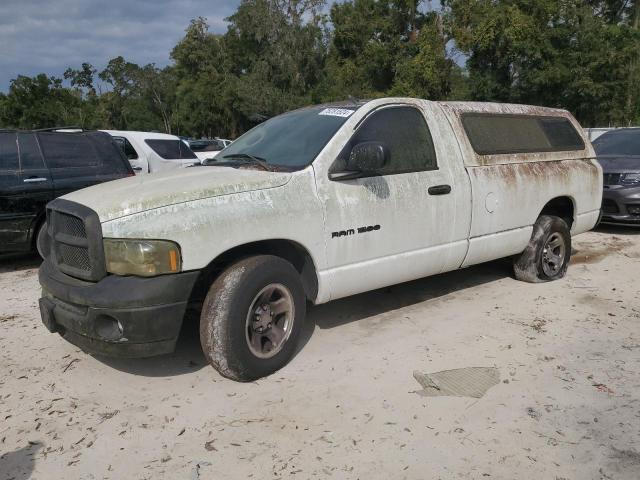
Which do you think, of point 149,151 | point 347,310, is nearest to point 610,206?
point 347,310

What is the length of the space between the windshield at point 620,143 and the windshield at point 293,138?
6949 mm

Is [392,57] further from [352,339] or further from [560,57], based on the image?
[352,339]

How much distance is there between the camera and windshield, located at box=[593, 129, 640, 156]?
9.16 meters

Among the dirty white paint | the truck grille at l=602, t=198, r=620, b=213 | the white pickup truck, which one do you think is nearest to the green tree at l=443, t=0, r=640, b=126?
the truck grille at l=602, t=198, r=620, b=213

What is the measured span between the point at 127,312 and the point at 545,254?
14.7ft

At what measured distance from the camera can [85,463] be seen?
2795 mm

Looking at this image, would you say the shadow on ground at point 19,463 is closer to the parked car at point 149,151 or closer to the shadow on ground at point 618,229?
the parked car at point 149,151

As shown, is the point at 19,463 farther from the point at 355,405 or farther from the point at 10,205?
the point at 10,205

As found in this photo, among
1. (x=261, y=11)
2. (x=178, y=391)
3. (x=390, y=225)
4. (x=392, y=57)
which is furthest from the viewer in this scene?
(x=261, y=11)

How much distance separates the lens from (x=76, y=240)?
3.38 metres

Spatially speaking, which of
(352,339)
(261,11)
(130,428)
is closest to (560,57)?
(261,11)

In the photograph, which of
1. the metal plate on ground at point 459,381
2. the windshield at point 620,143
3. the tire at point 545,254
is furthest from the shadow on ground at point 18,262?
the windshield at point 620,143

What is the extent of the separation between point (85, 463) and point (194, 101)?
1790 inches

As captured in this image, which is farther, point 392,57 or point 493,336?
point 392,57
